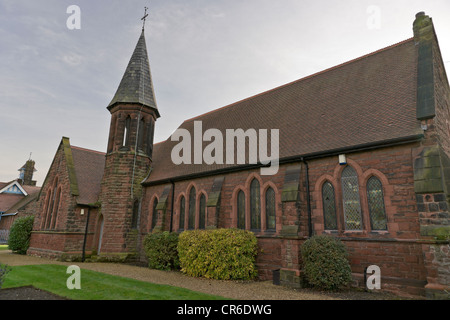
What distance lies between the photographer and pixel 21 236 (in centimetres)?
2083

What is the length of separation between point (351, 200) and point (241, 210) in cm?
512

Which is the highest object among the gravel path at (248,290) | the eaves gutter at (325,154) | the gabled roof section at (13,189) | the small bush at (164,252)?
the gabled roof section at (13,189)

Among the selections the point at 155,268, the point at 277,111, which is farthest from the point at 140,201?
the point at 277,111

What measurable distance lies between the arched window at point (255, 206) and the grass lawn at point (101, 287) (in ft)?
15.8

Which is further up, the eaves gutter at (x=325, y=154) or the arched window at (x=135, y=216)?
the eaves gutter at (x=325, y=154)

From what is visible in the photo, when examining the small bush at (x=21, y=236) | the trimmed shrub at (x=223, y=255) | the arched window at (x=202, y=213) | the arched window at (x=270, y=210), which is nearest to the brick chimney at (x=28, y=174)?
the small bush at (x=21, y=236)

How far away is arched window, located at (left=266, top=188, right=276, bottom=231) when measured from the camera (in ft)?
39.3

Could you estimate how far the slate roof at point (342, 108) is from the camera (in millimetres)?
10056

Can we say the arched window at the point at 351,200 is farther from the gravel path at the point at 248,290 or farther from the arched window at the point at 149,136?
the arched window at the point at 149,136

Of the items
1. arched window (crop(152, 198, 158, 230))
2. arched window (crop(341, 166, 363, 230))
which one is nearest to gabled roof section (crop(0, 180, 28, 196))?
arched window (crop(152, 198, 158, 230))

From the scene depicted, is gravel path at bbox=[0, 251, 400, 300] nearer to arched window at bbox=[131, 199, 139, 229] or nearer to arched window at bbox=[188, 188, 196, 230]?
arched window at bbox=[188, 188, 196, 230]

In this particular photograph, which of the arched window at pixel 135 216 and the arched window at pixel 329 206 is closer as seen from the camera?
the arched window at pixel 329 206

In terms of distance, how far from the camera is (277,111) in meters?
15.2
